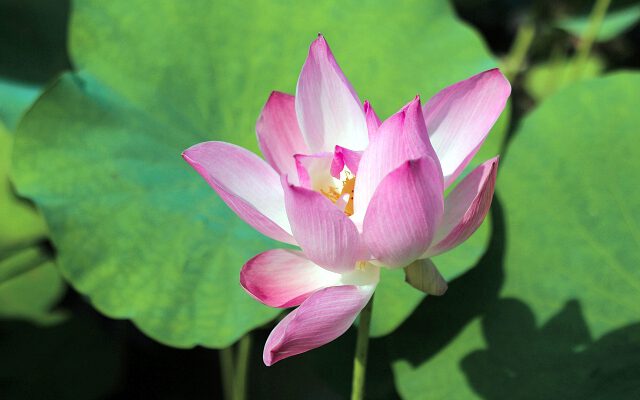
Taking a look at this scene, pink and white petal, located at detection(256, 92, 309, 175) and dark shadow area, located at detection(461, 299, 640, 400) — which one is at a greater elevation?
pink and white petal, located at detection(256, 92, 309, 175)

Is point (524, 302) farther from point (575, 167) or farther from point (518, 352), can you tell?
point (575, 167)

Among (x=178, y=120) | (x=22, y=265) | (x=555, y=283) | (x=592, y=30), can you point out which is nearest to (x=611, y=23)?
(x=592, y=30)

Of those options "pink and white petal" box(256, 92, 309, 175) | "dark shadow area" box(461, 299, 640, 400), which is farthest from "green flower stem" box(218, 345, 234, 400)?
"pink and white petal" box(256, 92, 309, 175)

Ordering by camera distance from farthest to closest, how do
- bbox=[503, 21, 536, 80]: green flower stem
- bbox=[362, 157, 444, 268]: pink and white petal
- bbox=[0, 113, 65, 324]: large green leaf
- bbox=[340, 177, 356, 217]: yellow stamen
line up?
1. bbox=[503, 21, 536, 80]: green flower stem
2. bbox=[0, 113, 65, 324]: large green leaf
3. bbox=[340, 177, 356, 217]: yellow stamen
4. bbox=[362, 157, 444, 268]: pink and white petal

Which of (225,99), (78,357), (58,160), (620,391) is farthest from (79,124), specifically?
(620,391)

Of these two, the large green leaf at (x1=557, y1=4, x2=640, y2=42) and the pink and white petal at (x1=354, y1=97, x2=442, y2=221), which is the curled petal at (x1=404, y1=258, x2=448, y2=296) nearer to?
the pink and white petal at (x1=354, y1=97, x2=442, y2=221)

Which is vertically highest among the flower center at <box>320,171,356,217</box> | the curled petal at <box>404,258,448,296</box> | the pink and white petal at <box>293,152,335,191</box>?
the pink and white petal at <box>293,152,335,191</box>
